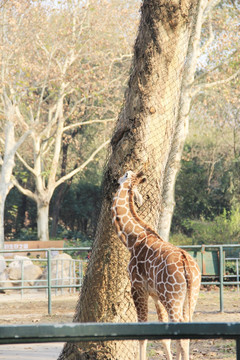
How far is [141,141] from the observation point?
5.55 m

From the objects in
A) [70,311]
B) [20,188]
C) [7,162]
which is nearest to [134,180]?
[70,311]

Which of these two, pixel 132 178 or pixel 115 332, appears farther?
pixel 132 178

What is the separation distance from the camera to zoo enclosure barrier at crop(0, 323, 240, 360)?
171 centimetres

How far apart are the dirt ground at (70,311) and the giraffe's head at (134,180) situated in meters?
2.81

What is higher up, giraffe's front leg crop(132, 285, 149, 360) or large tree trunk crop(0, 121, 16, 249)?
large tree trunk crop(0, 121, 16, 249)

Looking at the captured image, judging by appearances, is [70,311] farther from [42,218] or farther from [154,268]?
[42,218]

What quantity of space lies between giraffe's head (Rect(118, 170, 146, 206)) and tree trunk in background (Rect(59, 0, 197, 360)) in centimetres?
41

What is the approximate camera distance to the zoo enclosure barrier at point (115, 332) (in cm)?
171

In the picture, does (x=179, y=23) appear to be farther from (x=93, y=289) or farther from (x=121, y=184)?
(x=93, y=289)

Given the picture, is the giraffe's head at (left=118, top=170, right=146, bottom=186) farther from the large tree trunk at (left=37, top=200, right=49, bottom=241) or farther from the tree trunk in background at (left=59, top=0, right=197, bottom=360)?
the large tree trunk at (left=37, top=200, right=49, bottom=241)

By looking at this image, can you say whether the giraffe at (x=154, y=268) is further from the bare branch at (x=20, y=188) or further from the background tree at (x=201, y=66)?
the bare branch at (x=20, y=188)

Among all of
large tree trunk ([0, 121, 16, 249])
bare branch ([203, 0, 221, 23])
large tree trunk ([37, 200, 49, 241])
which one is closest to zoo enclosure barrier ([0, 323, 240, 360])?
bare branch ([203, 0, 221, 23])

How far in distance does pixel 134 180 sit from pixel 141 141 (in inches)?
23.7

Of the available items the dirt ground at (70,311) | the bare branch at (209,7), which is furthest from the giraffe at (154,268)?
the bare branch at (209,7)
